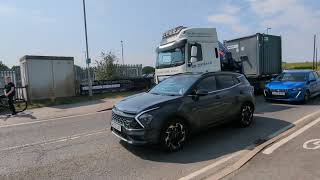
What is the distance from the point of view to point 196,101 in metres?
7.53

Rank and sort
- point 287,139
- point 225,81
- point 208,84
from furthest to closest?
point 225,81, point 208,84, point 287,139

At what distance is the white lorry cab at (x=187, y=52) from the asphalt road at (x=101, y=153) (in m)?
3.96

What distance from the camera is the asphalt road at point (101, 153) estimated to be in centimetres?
581

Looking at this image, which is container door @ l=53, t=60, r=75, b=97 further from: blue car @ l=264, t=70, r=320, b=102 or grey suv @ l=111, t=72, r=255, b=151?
grey suv @ l=111, t=72, r=255, b=151

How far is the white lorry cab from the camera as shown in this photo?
1332 centimetres

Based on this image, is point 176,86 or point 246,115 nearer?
point 176,86

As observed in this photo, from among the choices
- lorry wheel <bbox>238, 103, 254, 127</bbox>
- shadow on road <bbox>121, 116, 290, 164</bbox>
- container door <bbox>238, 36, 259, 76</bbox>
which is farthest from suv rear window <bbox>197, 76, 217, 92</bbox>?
container door <bbox>238, 36, 259, 76</bbox>

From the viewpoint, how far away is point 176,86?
801 cm

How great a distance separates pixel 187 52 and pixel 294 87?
4.86 m

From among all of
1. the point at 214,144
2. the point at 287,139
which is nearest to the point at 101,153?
the point at 214,144

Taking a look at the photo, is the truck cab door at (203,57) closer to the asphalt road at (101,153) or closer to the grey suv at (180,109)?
the asphalt road at (101,153)

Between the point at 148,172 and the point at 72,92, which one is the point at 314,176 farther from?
the point at 72,92

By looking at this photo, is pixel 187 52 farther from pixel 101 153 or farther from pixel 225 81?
pixel 101 153

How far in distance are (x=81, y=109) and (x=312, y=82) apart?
1053 centimetres
